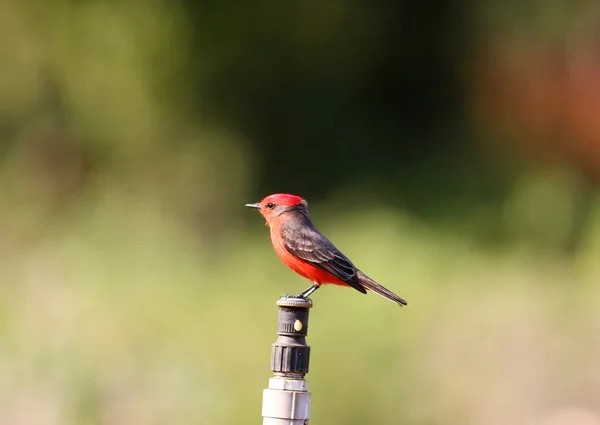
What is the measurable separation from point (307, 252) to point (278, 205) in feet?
0.92

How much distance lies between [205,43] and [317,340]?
4344 mm

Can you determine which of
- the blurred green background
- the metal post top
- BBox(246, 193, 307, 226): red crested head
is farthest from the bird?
the blurred green background

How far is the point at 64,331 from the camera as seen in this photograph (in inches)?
262

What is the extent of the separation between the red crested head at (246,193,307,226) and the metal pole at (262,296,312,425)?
4.13 feet

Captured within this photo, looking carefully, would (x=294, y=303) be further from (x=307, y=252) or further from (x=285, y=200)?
(x=285, y=200)

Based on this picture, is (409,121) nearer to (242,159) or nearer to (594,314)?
(242,159)

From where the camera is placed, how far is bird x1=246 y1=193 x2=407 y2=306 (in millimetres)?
4371

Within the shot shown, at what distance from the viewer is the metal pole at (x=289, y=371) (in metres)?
3.06

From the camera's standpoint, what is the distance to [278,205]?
456 centimetres

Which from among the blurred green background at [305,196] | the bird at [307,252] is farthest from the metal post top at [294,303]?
the blurred green background at [305,196]

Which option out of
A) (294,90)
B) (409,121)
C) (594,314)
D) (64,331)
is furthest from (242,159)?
(594,314)

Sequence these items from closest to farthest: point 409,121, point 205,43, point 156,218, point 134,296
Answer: point 134,296
point 156,218
point 205,43
point 409,121

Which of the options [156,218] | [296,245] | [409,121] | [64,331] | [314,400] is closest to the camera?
[296,245]

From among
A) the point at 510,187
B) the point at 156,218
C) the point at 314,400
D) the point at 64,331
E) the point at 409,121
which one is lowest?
the point at 314,400
